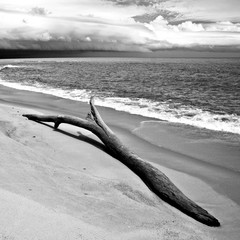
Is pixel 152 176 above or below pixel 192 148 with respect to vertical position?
above

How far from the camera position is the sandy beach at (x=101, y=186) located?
3.50 metres

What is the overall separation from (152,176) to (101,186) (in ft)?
4.01

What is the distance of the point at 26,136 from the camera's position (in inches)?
Result: 327

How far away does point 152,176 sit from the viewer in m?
5.98

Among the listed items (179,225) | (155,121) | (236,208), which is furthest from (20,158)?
(155,121)

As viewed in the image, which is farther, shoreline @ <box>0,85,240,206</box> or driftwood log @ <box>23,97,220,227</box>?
shoreline @ <box>0,85,240,206</box>

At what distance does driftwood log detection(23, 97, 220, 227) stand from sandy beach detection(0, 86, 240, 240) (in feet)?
0.44

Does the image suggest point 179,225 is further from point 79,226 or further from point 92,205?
point 79,226

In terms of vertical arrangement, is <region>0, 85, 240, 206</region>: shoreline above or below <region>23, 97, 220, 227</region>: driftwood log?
below

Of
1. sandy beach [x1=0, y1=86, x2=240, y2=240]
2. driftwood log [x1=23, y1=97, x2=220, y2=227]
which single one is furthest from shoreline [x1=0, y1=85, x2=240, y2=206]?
driftwood log [x1=23, y1=97, x2=220, y2=227]

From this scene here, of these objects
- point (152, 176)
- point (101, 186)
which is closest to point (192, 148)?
point (152, 176)

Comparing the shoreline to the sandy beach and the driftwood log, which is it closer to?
the sandy beach

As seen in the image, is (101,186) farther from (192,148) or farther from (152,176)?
(192,148)

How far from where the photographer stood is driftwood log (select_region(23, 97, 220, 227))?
4973mm
